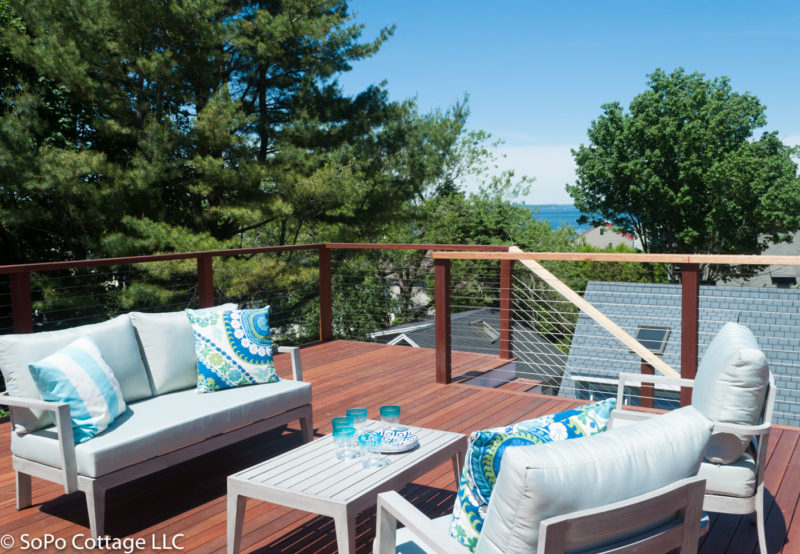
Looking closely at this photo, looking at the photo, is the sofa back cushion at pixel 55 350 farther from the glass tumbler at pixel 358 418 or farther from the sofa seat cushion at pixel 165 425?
the glass tumbler at pixel 358 418

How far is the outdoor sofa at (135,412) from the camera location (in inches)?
101

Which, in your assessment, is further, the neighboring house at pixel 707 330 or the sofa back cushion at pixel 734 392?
the neighboring house at pixel 707 330

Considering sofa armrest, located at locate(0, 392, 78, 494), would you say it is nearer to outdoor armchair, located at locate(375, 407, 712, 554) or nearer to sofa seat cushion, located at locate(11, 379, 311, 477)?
sofa seat cushion, located at locate(11, 379, 311, 477)

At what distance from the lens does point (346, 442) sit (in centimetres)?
246

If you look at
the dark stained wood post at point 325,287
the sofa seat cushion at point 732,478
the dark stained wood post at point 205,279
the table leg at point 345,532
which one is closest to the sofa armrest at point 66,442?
the table leg at point 345,532

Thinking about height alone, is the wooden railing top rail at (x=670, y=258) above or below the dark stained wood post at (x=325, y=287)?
above

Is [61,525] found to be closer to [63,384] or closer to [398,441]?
[63,384]

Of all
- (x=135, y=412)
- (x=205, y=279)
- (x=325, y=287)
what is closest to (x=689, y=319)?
(x=135, y=412)

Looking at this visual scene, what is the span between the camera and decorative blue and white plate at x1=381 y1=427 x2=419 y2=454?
97.6 inches

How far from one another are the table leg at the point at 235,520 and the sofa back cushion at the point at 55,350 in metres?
1.07

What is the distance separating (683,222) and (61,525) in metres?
28.3

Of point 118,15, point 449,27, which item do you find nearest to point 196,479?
point 118,15

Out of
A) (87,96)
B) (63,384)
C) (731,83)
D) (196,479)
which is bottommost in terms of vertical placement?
(196,479)

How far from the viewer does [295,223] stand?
42.2 feet
